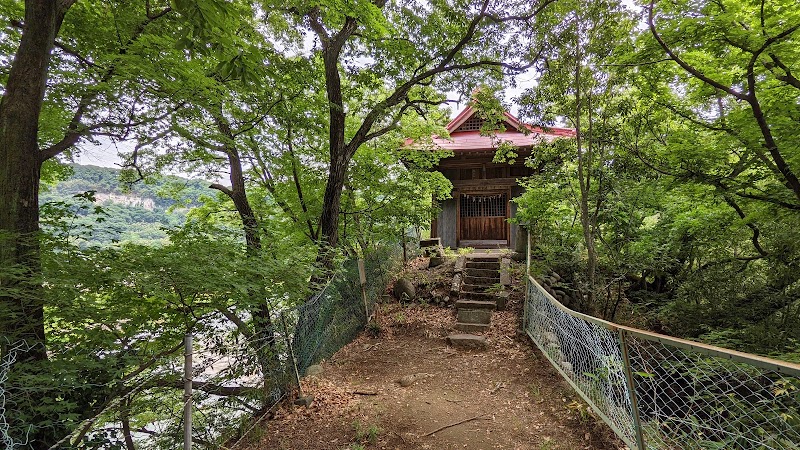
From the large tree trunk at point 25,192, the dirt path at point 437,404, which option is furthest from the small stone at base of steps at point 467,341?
the large tree trunk at point 25,192

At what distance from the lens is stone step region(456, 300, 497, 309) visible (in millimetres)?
7219

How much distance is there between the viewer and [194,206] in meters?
8.86

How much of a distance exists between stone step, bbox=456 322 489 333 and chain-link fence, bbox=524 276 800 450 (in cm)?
127

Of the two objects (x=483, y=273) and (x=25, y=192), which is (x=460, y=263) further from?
(x=25, y=192)

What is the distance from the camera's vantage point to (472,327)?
666 centimetres

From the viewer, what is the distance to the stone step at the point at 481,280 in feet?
27.0

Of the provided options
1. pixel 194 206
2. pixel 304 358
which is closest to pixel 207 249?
pixel 304 358

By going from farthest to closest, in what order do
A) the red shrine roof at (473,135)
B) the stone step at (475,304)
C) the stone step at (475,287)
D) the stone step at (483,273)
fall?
the red shrine roof at (473,135), the stone step at (483,273), the stone step at (475,287), the stone step at (475,304)

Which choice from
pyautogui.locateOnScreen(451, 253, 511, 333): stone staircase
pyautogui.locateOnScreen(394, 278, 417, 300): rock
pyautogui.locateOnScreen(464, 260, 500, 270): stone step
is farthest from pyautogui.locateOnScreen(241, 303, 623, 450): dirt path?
pyautogui.locateOnScreen(464, 260, 500, 270): stone step

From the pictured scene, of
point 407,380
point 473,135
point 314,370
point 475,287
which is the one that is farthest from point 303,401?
point 473,135

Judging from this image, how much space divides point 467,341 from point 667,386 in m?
3.05

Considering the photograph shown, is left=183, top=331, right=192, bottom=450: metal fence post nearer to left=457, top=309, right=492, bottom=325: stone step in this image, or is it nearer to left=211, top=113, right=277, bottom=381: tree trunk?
left=211, top=113, right=277, bottom=381: tree trunk

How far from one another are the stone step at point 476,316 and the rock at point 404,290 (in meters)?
1.43

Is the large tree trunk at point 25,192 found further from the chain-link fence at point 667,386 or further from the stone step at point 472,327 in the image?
the stone step at point 472,327
